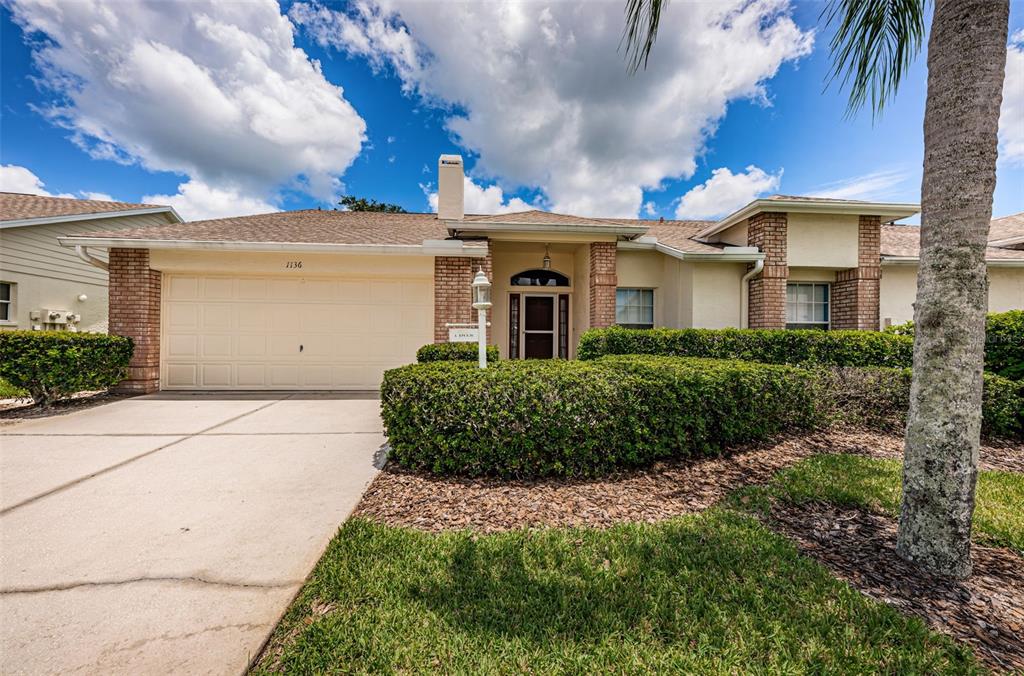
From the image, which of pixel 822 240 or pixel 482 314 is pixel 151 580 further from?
pixel 822 240

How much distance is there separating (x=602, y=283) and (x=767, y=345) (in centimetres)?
339

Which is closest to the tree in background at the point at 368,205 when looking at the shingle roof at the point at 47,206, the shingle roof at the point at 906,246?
the shingle roof at the point at 47,206

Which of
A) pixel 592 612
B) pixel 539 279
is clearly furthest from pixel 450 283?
pixel 592 612

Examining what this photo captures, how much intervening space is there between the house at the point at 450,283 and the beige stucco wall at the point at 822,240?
0.03m

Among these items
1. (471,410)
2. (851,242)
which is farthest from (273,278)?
(851,242)

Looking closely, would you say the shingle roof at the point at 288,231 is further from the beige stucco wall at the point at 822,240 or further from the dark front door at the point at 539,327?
the beige stucco wall at the point at 822,240

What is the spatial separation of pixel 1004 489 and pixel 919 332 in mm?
2334

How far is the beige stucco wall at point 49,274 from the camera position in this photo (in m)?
10.1

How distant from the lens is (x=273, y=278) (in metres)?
7.97

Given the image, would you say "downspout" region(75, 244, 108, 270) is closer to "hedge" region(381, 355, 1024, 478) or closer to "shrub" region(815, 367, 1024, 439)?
"hedge" region(381, 355, 1024, 478)

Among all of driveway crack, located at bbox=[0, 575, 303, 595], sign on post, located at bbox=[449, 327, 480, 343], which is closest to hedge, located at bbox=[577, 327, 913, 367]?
sign on post, located at bbox=[449, 327, 480, 343]

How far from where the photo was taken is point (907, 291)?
9.31m

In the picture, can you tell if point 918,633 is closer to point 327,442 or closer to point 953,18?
point 953,18

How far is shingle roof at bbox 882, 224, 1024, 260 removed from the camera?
928cm
